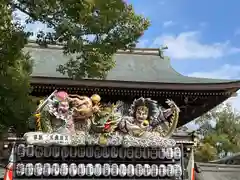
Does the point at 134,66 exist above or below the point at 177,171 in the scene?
above

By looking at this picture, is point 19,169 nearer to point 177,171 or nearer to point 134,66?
point 177,171

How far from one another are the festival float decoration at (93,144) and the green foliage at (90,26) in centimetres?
247

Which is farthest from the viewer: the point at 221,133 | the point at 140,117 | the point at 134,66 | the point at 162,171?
the point at 221,133

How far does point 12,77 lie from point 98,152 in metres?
3.73

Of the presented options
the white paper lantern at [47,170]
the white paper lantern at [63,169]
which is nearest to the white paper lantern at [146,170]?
the white paper lantern at [63,169]

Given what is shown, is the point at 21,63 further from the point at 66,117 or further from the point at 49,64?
the point at 49,64

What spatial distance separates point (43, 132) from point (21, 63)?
9.44 ft

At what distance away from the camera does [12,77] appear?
7.36 metres

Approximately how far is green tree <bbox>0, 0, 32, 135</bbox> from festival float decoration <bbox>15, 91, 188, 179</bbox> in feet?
8.20

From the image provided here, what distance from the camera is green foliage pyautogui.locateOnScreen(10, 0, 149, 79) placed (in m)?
7.04

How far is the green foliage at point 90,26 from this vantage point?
704 centimetres

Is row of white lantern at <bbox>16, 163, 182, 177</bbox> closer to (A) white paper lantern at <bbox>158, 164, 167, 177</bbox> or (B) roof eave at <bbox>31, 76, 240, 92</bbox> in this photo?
(A) white paper lantern at <bbox>158, 164, 167, 177</bbox>

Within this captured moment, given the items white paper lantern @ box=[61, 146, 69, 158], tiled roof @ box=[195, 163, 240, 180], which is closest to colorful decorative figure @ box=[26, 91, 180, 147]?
white paper lantern @ box=[61, 146, 69, 158]

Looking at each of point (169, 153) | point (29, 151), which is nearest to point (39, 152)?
point (29, 151)
